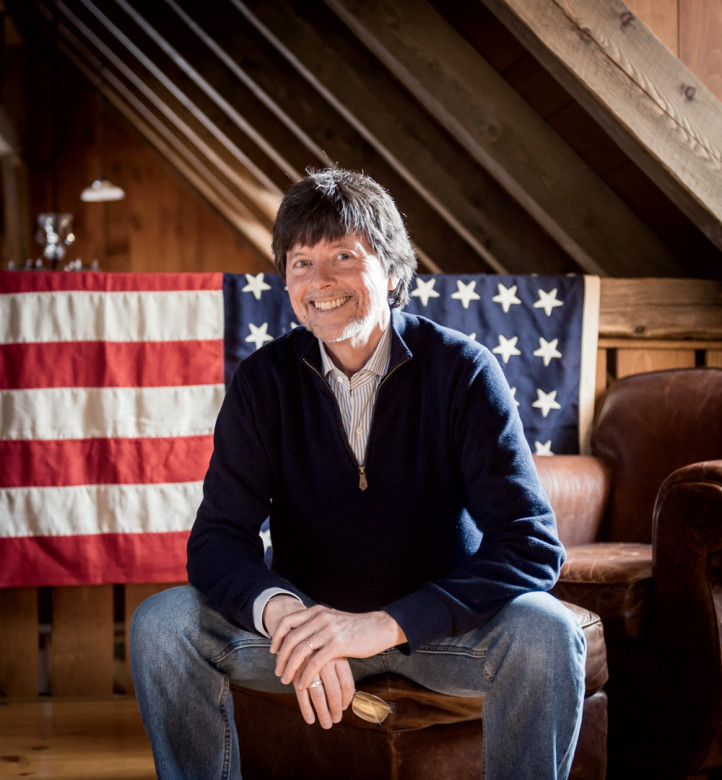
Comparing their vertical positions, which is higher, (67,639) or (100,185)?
(100,185)

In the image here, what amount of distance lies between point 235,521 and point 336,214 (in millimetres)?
589

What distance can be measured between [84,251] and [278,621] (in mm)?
6497

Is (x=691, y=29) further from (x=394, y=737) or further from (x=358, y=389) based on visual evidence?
(x=394, y=737)

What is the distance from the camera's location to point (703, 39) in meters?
2.31

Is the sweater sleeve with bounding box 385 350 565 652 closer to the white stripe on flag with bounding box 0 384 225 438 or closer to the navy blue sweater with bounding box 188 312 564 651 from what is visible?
the navy blue sweater with bounding box 188 312 564 651

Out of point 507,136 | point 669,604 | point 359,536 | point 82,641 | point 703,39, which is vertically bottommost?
point 82,641

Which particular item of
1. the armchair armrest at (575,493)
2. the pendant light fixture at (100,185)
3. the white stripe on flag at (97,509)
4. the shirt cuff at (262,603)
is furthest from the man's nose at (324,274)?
the pendant light fixture at (100,185)

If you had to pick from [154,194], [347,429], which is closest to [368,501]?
[347,429]

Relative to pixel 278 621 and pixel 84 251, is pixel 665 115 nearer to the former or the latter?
pixel 278 621

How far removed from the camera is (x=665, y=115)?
7.11 feet

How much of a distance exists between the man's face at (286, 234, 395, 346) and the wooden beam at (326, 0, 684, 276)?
114 cm

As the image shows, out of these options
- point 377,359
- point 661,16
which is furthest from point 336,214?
point 661,16

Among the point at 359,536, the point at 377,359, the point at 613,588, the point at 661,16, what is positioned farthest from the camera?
the point at 661,16

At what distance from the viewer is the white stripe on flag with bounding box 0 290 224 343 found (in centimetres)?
254
